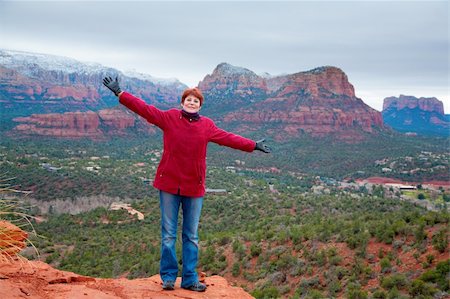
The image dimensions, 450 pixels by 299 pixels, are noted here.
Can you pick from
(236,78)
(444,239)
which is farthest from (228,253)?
(236,78)

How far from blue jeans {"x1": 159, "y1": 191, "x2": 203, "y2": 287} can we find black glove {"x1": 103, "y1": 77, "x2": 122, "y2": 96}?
4.14 ft

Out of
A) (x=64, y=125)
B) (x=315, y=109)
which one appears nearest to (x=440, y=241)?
(x=315, y=109)

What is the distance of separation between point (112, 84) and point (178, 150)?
1.08 meters

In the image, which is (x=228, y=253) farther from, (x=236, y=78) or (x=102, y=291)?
(x=236, y=78)

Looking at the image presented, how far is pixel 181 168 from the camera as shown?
181 inches

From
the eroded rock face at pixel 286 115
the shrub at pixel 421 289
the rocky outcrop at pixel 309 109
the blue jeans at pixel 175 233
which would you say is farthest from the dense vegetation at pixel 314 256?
the rocky outcrop at pixel 309 109

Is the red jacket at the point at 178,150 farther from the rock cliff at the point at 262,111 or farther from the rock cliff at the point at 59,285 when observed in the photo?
the rock cliff at the point at 262,111

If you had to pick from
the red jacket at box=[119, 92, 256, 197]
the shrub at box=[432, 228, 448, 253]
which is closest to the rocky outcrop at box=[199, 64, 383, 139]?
the shrub at box=[432, 228, 448, 253]

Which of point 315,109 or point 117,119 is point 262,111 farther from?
point 117,119

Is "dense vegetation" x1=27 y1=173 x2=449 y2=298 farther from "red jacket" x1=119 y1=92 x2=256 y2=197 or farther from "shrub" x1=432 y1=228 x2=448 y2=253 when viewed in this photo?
"red jacket" x1=119 y1=92 x2=256 y2=197

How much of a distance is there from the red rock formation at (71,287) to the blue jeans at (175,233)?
0.69ft

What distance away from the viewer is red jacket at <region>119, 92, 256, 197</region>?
4582 mm

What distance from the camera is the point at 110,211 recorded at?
99.6 ft

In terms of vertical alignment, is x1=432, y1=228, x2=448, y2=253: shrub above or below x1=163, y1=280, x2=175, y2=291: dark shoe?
below
